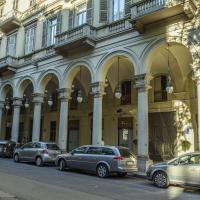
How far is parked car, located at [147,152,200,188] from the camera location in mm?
11733

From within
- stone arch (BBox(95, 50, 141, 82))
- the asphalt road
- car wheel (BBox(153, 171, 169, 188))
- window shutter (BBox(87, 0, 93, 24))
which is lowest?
the asphalt road

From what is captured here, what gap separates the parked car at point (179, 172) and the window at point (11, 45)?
67.2ft

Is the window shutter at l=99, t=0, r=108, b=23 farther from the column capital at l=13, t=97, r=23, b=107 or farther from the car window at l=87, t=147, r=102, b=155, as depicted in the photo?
the column capital at l=13, t=97, r=23, b=107

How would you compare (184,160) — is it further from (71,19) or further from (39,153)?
(71,19)

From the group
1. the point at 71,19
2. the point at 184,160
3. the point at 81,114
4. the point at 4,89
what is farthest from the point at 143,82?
the point at 4,89

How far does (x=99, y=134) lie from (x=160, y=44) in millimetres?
6630

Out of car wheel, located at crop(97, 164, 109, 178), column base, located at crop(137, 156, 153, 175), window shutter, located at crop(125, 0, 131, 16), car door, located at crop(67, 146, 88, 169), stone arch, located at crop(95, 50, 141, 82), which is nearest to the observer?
car wheel, located at crop(97, 164, 109, 178)

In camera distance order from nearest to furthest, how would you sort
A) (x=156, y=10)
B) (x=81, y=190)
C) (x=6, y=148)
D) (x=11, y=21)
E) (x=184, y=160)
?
(x=81, y=190) < (x=184, y=160) < (x=156, y=10) < (x=6, y=148) < (x=11, y=21)

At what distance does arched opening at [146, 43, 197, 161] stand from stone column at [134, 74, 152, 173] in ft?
6.62

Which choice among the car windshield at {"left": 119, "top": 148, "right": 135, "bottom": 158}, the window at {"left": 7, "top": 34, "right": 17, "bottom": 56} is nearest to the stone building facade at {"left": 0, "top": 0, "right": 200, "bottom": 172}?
the window at {"left": 7, "top": 34, "right": 17, "bottom": 56}

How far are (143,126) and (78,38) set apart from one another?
739 centimetres

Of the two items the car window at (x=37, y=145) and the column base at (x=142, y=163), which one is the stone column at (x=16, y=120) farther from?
the column base at (x=142, y=163)

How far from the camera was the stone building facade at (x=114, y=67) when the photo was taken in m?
16.9

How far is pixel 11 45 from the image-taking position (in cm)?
2959
